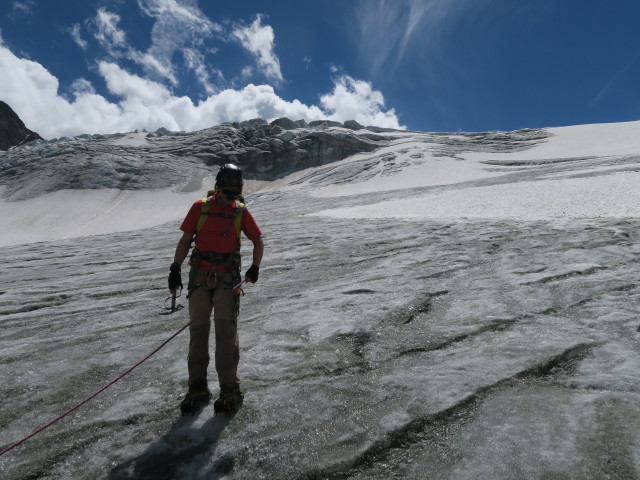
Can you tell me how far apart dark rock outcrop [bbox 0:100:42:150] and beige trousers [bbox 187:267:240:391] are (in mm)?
183200

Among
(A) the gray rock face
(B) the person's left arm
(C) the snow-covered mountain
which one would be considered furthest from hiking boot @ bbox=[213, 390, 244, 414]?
(A) the gray rock face

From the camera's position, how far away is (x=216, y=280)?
14.1 ft

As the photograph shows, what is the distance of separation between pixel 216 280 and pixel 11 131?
635 ft

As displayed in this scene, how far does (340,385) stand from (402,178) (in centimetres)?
4369

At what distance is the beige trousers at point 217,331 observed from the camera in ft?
13.9

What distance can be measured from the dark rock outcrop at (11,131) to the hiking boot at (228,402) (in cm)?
18375

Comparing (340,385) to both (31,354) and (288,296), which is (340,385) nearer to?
(288,296)

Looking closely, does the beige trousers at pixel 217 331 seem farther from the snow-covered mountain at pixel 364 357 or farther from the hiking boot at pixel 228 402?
the snow-covered mountain at pixel 364 357

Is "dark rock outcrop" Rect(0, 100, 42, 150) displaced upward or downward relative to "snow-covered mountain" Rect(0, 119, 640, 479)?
upward

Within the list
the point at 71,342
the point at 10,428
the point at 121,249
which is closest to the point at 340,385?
the point at 10,428

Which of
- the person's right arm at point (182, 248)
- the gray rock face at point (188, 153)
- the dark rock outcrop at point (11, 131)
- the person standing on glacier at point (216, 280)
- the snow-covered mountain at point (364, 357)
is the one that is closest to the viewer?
the snow-covered mountain at point (364, 357)

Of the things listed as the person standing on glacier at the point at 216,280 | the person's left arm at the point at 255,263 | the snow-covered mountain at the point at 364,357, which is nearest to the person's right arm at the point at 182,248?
the person standing on glacier at the point at 216,280

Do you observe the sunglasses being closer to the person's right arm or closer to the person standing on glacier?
the person standing on glacier

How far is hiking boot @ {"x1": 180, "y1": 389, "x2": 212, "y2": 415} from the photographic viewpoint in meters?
4.08
